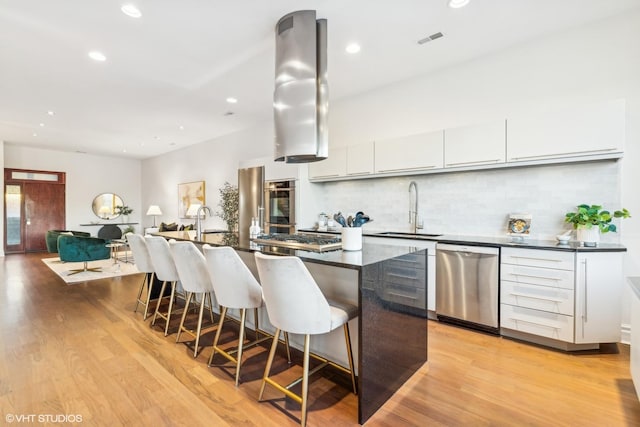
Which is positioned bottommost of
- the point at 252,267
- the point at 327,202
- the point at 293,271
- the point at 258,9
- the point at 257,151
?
the point at 252,267

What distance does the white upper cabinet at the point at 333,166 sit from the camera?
4.59 metres

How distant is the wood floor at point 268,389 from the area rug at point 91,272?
2.59 meters

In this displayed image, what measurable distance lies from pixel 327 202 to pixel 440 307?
2.54m

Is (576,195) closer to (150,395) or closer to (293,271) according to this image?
(293,271)

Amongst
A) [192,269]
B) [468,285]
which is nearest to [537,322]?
[468,285]

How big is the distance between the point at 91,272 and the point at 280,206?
411cm

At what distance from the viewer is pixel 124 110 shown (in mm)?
5527

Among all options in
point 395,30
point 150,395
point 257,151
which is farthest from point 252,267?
point 257,151

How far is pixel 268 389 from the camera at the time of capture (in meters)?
2.15

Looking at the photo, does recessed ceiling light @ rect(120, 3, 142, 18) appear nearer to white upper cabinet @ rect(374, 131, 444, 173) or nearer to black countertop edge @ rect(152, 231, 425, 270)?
black countertop edge @ rect(152, 231, 425, 270)

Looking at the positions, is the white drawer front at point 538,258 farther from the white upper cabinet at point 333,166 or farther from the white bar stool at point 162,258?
the white bar stool at point 162,258

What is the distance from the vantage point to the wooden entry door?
28.5ft

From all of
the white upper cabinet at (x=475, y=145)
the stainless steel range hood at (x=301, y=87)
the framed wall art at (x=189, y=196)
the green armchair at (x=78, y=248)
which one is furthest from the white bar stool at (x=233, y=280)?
the framed wall art at (x=189, y=196)

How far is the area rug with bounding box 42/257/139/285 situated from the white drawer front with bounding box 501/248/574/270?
20.7ft
